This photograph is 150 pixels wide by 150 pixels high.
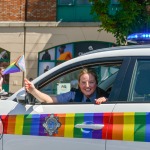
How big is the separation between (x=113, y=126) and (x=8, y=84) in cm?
1425

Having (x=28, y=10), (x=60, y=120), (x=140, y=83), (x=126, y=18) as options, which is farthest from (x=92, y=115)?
(x=28, y=10)

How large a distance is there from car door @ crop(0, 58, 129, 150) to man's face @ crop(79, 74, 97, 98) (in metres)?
0.09

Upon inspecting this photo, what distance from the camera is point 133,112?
346cm

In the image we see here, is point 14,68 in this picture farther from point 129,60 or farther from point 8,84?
point 8,84

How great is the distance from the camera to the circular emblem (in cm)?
366

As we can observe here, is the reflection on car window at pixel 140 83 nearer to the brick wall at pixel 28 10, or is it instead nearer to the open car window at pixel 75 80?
the open car window at pixel 75 80

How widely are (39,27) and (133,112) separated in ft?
46.2

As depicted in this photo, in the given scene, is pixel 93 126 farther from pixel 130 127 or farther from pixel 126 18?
pixel 126 18

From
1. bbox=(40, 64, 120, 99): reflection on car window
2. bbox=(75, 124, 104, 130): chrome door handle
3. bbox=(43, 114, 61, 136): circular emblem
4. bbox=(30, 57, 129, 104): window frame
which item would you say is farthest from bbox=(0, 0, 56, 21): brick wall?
bbox=(75, 124, 104, 130): chrome door handle

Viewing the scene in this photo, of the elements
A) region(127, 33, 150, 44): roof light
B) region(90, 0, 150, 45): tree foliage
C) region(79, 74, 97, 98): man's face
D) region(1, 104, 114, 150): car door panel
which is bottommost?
region(1, 104, 114, 150): car door panel

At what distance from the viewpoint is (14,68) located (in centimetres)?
412

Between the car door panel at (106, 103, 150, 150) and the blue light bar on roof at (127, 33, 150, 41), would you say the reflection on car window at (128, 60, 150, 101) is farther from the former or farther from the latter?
the blue light bar on roof at (127, 33, 150, 41)

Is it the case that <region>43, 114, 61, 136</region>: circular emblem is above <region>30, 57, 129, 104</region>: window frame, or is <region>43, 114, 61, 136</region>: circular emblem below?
below

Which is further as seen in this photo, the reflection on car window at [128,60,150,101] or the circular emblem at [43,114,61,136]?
the circular emblem at [43,114,61,136]
